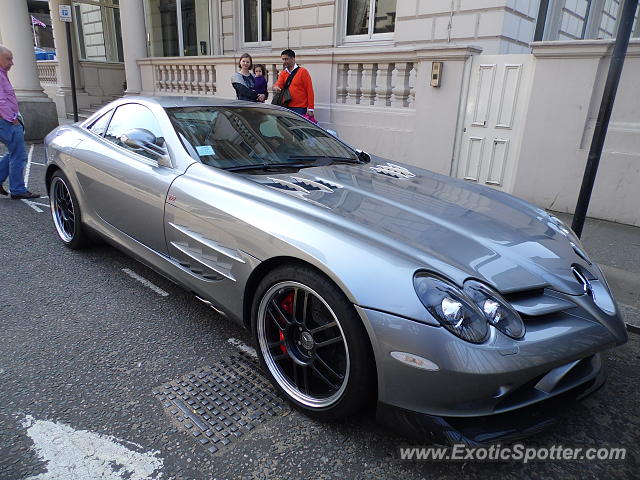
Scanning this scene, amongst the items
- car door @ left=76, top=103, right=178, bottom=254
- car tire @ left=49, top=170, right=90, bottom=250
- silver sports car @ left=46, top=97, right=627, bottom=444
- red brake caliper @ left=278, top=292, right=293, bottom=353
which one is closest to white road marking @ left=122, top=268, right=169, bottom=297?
silver sports car @ left=46, top=97, right=627, bottom=444

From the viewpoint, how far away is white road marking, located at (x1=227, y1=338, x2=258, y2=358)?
8.95 feet

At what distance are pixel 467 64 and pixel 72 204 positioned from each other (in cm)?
522

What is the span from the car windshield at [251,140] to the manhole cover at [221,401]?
1217 millimetres

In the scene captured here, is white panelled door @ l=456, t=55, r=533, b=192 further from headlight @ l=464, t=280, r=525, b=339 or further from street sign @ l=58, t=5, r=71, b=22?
street sign @ l=58, t=5, r=71, b=22

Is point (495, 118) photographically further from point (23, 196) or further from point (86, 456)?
point (23, 196)

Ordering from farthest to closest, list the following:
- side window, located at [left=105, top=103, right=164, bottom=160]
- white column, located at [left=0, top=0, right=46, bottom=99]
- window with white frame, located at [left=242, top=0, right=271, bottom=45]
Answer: white column, located at [left=0, top=0, right=46, bottom=99]
window with white frame, located at [left=242, top=0, right=271, bottom=45]
side window, located at [left=105, top=103, right=164, bottom=160]

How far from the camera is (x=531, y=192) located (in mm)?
5961

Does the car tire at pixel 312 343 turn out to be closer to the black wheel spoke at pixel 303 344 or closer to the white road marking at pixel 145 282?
the black wheel spoke at pixel 303 344

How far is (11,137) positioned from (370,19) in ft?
22.2

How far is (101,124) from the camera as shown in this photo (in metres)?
3.87

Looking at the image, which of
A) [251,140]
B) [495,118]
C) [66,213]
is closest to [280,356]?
[251,140]

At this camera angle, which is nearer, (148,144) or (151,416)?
(151,416)

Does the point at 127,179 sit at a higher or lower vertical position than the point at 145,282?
higher

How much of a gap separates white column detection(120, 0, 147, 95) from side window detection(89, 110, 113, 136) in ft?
29.0
